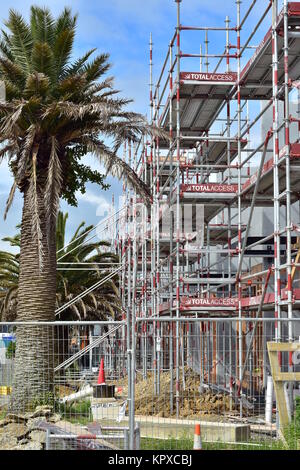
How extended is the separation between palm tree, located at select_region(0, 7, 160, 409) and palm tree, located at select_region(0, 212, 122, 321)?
1135 centimetres

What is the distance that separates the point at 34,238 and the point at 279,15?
22.1 ft

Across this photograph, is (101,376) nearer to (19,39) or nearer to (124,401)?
(124,401)

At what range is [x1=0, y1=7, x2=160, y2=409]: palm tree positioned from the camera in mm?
16500

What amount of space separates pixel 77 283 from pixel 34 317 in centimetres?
1419

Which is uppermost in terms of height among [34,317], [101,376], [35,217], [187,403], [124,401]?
[35,217]

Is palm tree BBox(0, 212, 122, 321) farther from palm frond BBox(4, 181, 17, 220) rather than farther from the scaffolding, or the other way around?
palm frond BBox(4, 181, 17, 220)

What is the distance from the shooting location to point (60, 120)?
17.3 m

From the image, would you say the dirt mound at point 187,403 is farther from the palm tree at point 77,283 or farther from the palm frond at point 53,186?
the palm tree at point 77,283

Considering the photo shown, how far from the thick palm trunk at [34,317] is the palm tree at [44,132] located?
0.02 metres

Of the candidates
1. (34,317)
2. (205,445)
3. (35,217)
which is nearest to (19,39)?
(35,217)

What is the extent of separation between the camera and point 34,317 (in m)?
16.7

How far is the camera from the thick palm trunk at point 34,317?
1523 cm

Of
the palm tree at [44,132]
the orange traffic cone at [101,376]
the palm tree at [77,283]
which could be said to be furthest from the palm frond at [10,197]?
the palm tree at [77,283]
